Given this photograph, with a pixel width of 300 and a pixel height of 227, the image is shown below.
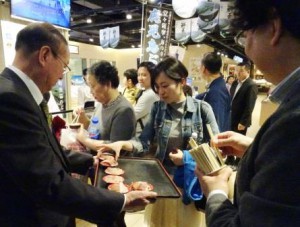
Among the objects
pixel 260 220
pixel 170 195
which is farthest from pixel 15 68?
pixel 260 220

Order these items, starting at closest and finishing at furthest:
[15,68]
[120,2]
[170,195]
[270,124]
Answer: [270,124]
[15,68]
[170,195]
[120,2]

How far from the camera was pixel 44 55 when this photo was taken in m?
1.16

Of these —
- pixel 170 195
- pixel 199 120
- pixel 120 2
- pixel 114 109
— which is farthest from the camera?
pixel 120 2

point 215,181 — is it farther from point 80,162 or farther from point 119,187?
point 80,162

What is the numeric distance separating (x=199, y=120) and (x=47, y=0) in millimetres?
3126

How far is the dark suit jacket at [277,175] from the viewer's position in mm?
568

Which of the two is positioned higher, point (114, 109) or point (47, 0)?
point (47, 0)

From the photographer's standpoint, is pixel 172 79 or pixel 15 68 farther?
pixel 172 79

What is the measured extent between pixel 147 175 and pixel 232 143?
0.63 m

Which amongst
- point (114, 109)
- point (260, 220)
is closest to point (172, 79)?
point (114, 109)

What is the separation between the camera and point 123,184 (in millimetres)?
1466

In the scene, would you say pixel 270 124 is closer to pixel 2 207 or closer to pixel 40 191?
pixel 40 191

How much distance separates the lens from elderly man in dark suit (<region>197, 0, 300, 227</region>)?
0.57 metres


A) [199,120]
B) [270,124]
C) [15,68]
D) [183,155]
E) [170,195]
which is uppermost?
[15,68]
